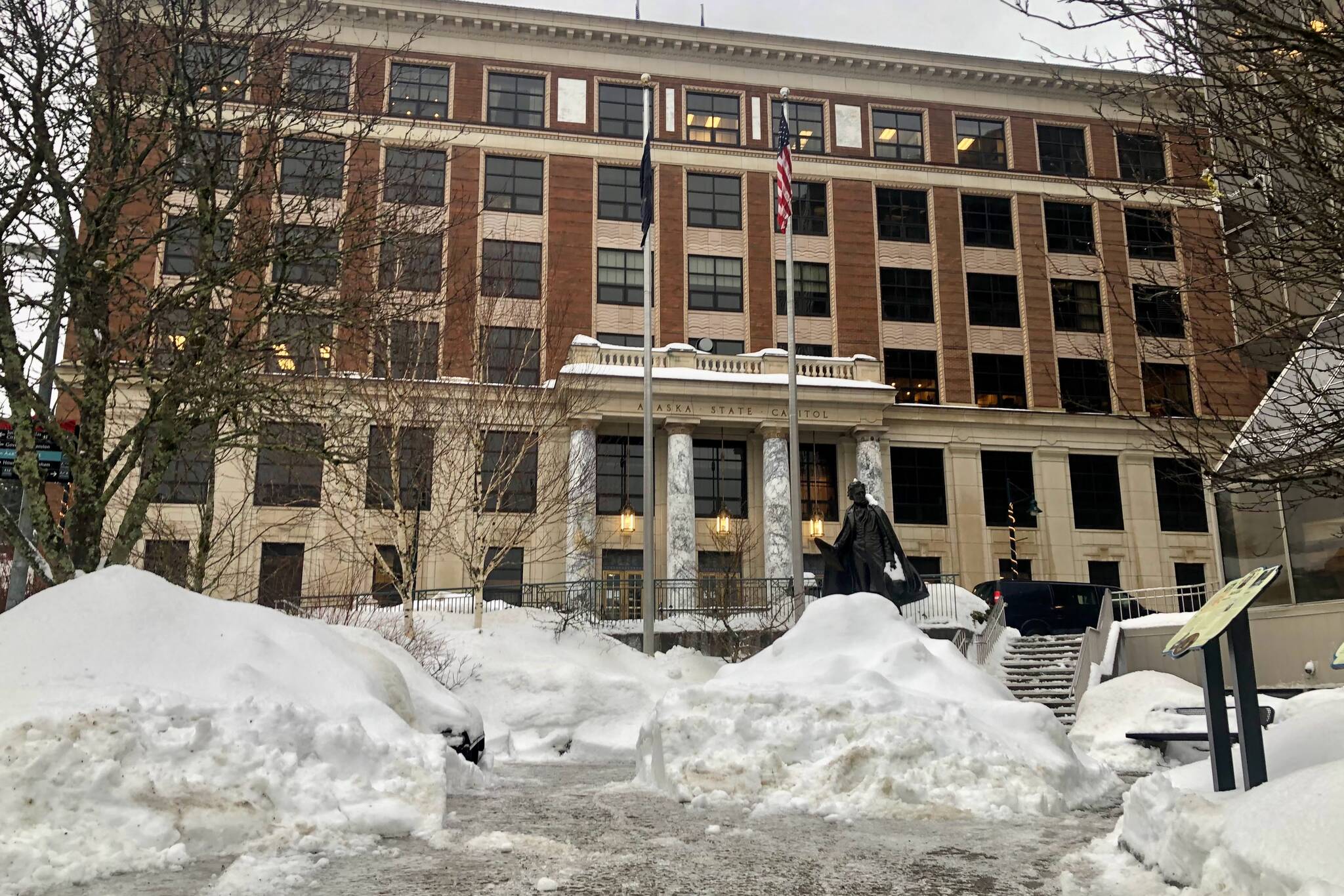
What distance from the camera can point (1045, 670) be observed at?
75.0ft

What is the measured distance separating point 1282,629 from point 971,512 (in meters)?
19.6

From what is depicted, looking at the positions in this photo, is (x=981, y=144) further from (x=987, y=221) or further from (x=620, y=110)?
(x=620, y=110)

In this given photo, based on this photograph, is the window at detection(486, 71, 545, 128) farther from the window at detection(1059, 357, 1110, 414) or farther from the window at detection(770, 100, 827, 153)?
the window at detection(1059, 357, 1110, 414)

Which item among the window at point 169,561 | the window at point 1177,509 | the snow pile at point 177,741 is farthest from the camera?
the window at point 1177,509

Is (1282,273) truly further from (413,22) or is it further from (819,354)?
(413,22)

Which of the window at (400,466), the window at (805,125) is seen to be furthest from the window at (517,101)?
the window at (400,466)

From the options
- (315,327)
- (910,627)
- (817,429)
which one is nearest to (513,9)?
(817,429)

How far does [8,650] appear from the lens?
6.74m

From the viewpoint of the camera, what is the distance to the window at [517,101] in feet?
132

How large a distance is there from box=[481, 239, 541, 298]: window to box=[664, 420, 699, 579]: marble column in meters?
7.10

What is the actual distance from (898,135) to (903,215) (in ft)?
12.6

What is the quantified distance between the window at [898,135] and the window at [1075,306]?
812cm

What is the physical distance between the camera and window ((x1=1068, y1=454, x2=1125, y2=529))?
1561 inches

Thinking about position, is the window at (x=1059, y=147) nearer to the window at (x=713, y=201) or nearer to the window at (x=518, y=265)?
the window at (x=713, y=201)
